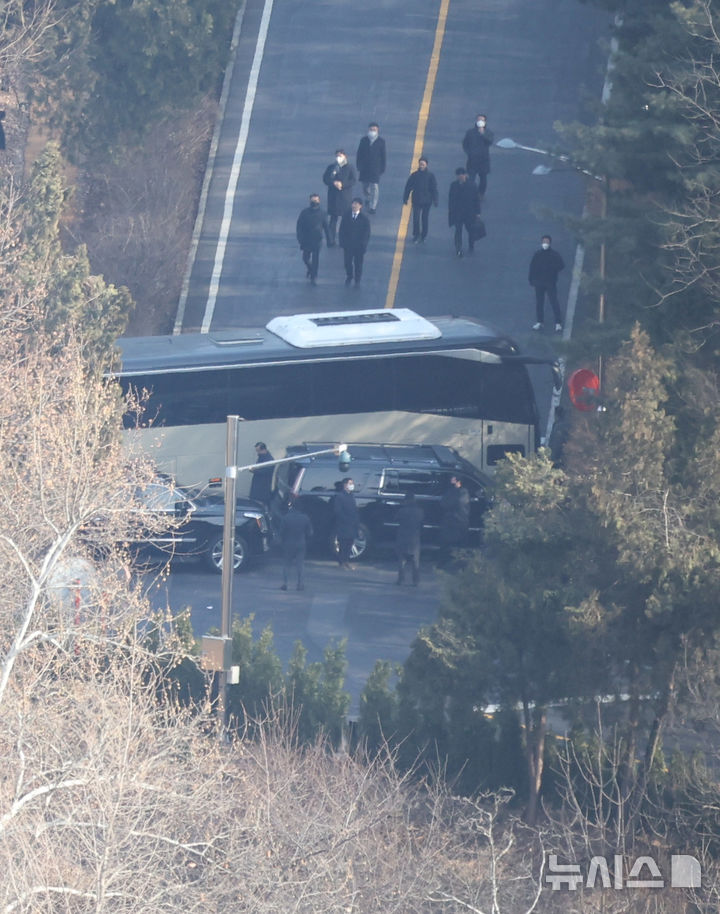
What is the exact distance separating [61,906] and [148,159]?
866 inches

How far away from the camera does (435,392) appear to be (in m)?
25.8

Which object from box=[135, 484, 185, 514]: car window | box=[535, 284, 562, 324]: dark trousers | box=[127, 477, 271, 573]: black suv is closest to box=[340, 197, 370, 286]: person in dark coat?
box=[535, 284, 562, 324]: dark trousers

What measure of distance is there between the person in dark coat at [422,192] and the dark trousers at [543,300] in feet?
10.1

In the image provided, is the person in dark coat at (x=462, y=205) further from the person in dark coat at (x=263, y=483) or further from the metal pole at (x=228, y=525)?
the metal pole at (x=228, y=525)

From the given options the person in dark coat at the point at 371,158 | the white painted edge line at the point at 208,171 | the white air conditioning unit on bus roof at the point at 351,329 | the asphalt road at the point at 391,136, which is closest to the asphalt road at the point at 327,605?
the asphalt road at the point at 391,136

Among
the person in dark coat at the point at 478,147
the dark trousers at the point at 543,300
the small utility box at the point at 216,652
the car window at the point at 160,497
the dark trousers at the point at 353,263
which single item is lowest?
the small utility box at the point at 216,652

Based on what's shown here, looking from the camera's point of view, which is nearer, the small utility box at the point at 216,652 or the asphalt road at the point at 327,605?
the small utility box at the point at 216,652

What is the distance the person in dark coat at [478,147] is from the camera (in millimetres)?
29562

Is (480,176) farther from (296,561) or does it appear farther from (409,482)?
(296,561)

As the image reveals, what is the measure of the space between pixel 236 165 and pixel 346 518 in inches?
521

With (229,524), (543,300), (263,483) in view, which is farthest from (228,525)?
(543,300)

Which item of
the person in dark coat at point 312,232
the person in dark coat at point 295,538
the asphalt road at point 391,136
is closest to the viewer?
the person in dark coat at point 295,538

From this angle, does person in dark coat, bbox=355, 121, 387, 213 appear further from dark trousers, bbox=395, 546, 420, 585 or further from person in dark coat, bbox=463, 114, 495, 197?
dark trousers, bbox=395, 546, 420, 585

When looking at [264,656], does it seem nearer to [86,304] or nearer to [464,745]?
[464,745]
